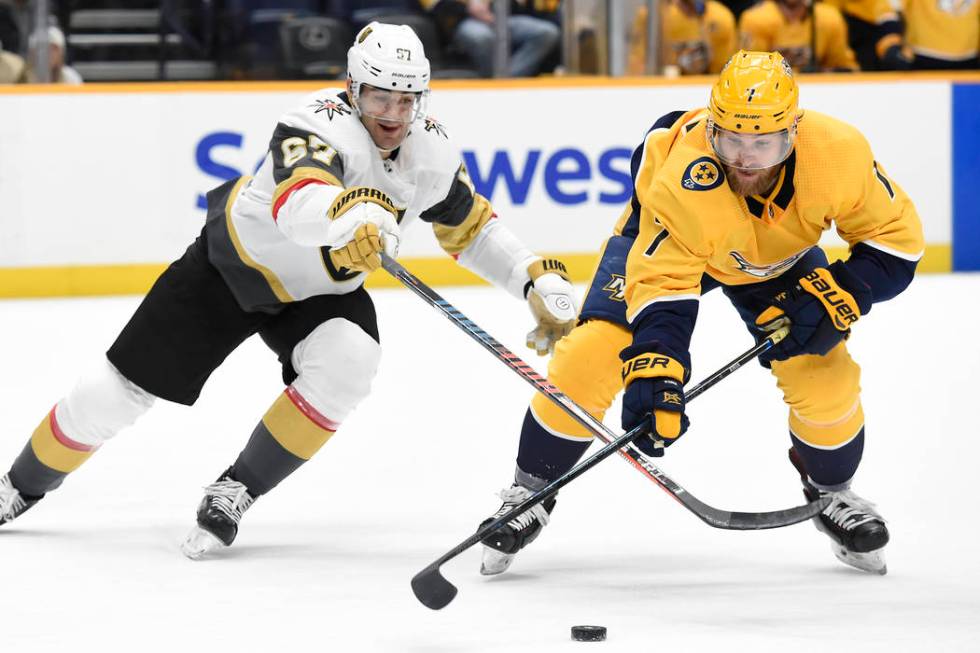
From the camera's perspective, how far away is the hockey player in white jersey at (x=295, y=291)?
3149mm

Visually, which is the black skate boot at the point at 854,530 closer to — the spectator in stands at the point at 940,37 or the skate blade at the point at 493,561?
the skate blade at the point at 493,561

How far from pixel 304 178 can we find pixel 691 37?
4.82 m

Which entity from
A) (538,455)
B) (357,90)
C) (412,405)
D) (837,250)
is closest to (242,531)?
(538,455)

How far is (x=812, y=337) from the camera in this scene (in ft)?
9.43

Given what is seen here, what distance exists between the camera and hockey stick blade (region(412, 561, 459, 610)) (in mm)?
2686

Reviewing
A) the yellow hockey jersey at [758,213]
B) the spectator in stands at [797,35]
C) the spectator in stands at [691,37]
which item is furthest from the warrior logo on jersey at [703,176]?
the spectator in stands at [797,35]

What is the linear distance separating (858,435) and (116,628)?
1464 mm

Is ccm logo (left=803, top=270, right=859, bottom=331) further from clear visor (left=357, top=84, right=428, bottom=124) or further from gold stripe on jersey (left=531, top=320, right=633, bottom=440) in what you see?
clear visor (left=357, top=84, right=428, bottom=124)

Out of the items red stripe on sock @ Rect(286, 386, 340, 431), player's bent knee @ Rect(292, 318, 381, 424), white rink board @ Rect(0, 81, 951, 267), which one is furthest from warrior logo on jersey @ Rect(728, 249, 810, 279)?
white rink board @ Rect(0, 81, 951, 267)

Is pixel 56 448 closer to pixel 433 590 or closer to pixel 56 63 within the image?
pixel 433 590

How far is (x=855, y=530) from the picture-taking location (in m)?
2.96

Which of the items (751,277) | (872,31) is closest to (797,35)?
(872,31)

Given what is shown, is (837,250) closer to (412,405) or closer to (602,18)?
(602,18)

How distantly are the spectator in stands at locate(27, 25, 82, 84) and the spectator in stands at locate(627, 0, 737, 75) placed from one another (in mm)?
2579
